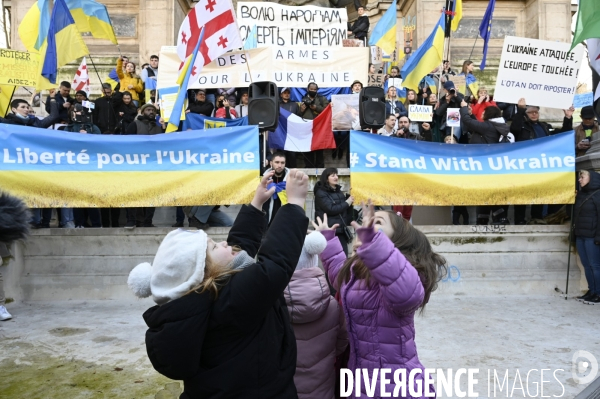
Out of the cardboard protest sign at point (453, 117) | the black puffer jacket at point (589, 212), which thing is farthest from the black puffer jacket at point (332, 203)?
the black puffer jacket at point (589, 212)

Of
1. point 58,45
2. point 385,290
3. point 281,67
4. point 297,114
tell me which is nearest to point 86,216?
point 58,45

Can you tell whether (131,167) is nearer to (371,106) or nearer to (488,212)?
(371,106)

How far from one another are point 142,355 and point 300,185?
12.4 feet

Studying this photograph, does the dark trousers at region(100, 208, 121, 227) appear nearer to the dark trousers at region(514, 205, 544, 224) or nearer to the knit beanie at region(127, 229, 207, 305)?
the dark trousers at region(514, 205, 544, 224)

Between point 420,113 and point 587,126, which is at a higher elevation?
point 420,113

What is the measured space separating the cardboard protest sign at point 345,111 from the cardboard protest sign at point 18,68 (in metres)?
5.55

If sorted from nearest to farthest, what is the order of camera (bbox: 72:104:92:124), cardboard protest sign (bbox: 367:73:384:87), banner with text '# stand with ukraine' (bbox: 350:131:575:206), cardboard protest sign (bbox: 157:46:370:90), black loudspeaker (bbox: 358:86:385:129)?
banner with text '# stand with ukraine' (bbox: 350:131:575:206) < black loudspeaker (bbox: 358:86:385:129) < camera (bbox: 72:104:92:124) < cardboard protest sign (bbox: 157:46:370:90) < cardboard protest sign (bbox: 367:73:384:87)

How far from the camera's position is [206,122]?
392 inches

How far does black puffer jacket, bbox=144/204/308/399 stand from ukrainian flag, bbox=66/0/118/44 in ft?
34.0

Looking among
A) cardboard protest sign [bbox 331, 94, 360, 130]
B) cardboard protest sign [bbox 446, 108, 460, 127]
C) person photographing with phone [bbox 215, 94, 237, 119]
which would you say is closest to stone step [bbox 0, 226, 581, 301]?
cardboard protest sign [bbox 446, 108, 460, 127]

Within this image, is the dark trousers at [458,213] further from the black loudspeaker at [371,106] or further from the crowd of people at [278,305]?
the crowd of people at [278,305]

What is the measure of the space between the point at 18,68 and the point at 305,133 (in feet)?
17.5

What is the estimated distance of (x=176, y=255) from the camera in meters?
2.00

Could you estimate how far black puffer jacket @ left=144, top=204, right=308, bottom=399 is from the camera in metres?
1.98
